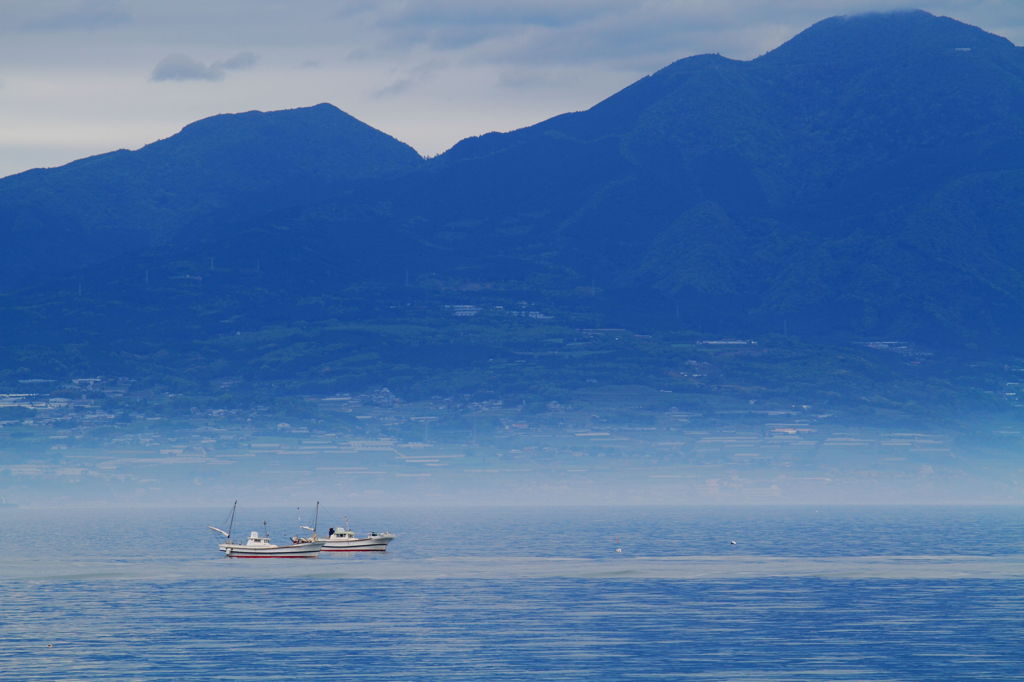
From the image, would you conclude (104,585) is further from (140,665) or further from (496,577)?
(140,665)

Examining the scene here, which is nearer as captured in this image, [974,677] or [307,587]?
[974,677]

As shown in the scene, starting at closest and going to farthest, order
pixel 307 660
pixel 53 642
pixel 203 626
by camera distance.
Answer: pixel 307 660 < pixel 53 642 < pixel 203 626

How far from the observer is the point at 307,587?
622 ft

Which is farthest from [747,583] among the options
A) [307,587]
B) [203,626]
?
[203,626]

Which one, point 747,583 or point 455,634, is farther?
point 747,583

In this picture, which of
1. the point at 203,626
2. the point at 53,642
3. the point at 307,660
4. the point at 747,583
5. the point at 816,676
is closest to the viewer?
the point at 816,676

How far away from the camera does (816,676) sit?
115 metres

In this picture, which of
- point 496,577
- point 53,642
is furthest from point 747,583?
point 53,642

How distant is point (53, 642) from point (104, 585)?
5525 cm

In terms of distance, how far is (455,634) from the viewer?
140 metres

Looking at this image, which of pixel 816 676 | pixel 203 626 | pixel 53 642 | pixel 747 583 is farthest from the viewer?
pixel 747 583

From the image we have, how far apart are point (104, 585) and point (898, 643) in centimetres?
9565

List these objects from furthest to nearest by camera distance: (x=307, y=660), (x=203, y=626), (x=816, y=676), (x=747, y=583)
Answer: (x=747, y=583) → (x=203, y=626) → (x=307, y=660) → (x=816, y=676)

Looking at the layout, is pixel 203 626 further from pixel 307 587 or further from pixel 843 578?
pixel 843 578
